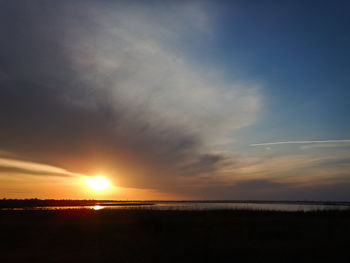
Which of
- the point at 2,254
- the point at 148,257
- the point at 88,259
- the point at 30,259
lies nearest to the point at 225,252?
the point at 148,257

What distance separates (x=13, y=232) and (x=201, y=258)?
1649cm

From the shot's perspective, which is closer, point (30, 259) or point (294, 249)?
point (30, 259)

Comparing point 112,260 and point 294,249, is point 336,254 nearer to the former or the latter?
point 294,249

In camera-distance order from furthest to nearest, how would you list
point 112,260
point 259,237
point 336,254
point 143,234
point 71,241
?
point 143,234
point 259,237
point 71,241
point 336,254
point 112,260

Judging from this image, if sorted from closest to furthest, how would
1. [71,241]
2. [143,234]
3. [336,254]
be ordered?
1. [336,254]
2. [71,241]
3. [143,234]

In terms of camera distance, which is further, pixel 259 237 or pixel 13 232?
pixel 13 232

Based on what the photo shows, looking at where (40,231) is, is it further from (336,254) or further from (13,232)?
(336,254)

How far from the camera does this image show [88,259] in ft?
48.4

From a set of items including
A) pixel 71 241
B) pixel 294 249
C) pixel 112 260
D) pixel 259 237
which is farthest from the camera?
pixel 259 237

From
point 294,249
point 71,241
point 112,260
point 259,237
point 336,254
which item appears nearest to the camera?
point 112,260

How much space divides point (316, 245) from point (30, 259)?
1613 centimetres

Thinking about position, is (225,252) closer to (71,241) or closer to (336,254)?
(336,254)

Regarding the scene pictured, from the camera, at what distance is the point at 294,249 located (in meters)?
17.2

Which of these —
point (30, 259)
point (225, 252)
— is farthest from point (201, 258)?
point (30, 259)
